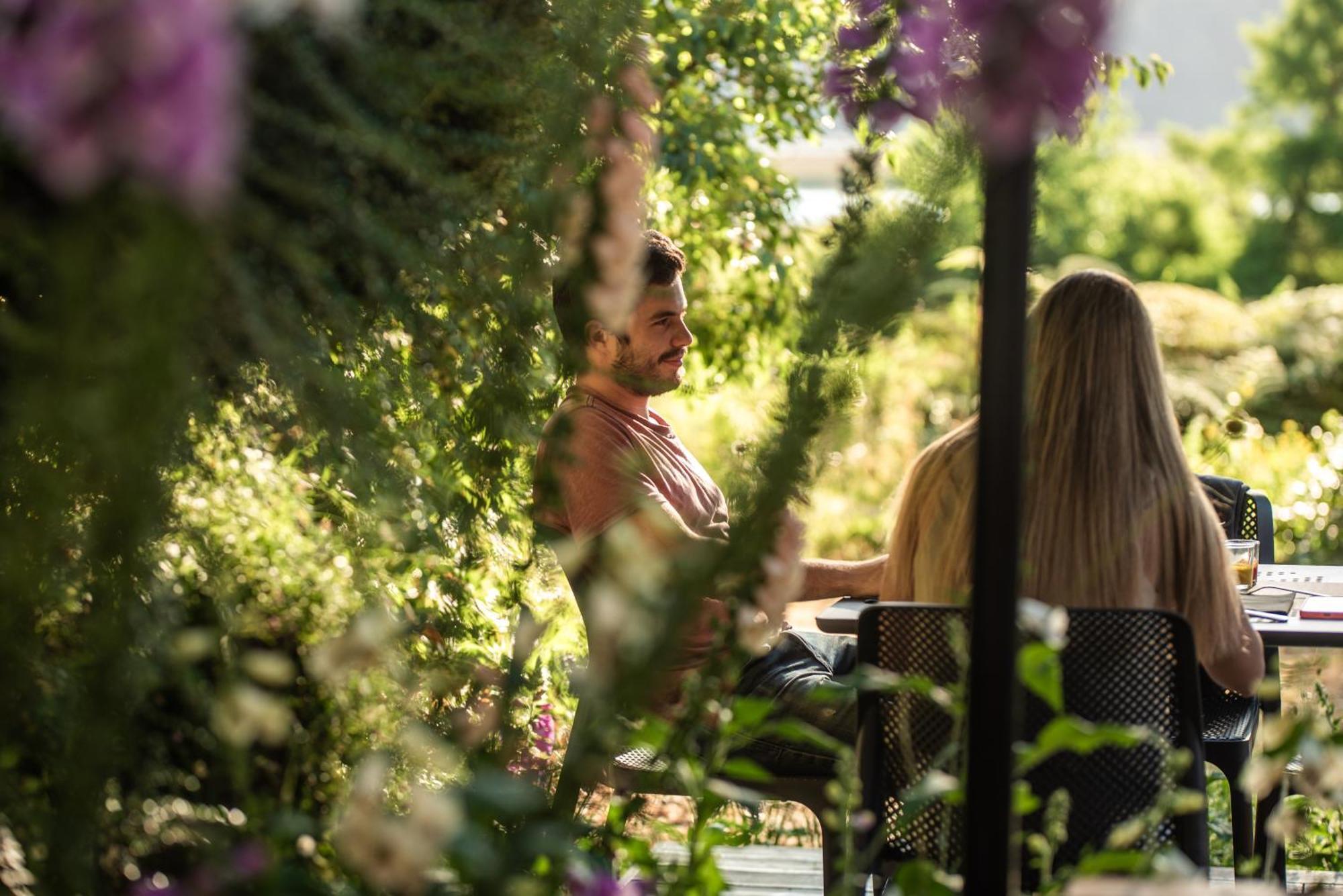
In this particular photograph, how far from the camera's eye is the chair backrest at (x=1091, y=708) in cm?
168

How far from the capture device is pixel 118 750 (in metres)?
0.85

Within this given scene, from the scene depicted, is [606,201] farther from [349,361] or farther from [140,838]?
[349,361]

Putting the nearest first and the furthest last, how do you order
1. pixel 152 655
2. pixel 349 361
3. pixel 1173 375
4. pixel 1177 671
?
1. pixel 152 655
2. pixel 1177 671
3. pixel 349 361
4. pixel 1173 375

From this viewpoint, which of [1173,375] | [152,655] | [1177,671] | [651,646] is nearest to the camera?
[651,646]

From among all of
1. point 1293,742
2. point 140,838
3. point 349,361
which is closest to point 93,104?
→ point 140,838

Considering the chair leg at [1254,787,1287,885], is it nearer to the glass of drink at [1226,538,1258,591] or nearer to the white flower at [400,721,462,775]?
the glass of drink at [1226,538,1258,591]

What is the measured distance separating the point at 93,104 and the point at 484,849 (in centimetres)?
41

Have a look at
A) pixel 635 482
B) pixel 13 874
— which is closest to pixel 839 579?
pixel 635 482

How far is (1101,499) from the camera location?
1.86 m

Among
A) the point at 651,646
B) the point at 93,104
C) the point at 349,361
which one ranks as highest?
the point at 349,361

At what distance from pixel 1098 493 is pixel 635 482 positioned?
0.61m

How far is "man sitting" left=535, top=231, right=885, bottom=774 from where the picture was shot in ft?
7.07

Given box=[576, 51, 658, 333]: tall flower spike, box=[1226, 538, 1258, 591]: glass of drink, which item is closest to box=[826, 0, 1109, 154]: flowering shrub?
box=[576, 51, 658, 333]: tall flower spike

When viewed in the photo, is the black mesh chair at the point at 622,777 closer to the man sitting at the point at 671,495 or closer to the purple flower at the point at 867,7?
the man sitting at the point at 671,495
